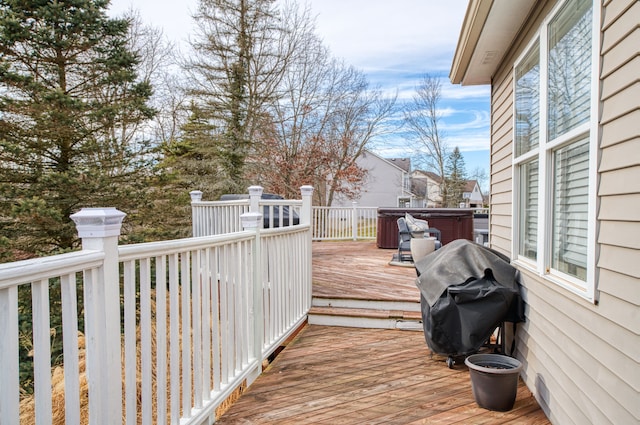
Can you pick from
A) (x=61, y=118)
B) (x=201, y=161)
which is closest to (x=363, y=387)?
(x=61, y=118)

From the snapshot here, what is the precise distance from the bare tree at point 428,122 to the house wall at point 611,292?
18004 mm

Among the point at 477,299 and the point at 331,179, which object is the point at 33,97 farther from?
the point at 331,179

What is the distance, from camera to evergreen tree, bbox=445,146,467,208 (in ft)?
67.8

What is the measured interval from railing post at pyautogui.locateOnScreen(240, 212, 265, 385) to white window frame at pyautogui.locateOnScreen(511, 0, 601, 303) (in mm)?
1881

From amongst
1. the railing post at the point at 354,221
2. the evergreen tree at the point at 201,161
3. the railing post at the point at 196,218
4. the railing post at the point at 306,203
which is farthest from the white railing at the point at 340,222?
the railing post at the point at 306,203

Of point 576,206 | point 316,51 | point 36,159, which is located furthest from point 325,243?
point 576,206

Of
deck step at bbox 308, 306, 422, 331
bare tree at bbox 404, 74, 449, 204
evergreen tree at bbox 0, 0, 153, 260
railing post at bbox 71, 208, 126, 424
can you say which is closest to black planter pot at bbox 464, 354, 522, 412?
deck step at bbox 308, 306, 422, 331

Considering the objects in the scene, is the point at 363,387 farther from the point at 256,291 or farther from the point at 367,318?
the point at 367,318

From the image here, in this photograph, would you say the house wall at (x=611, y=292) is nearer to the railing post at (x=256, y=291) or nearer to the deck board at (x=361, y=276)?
the railing post at (x=256, y=291)

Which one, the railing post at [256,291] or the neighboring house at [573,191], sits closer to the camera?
the neighboring house at [573,191]

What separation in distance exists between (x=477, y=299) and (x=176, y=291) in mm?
1960

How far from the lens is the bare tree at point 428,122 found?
1959cm

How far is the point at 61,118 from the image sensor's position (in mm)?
7223

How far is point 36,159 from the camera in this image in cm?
735
